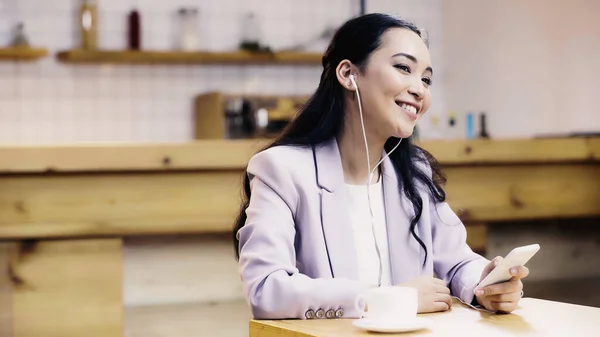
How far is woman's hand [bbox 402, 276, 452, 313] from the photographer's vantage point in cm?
161

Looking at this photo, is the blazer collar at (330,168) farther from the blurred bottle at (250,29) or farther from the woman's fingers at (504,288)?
the blurred bottle at (250,29)

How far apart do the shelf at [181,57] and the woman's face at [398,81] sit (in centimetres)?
389

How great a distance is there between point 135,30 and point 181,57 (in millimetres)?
349

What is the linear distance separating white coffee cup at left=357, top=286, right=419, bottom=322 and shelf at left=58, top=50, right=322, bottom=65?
Result: 174 inches

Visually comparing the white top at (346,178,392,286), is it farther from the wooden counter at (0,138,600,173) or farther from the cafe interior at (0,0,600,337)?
the wooden counter at (0,138,600,173)

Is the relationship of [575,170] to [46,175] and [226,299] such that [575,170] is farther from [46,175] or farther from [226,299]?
[46,175]

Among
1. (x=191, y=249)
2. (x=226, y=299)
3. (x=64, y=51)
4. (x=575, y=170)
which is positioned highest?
(x=64, y=51)

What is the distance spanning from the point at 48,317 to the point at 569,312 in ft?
6.37

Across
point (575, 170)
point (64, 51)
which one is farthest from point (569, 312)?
point (64, 51)

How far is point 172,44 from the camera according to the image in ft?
19.3

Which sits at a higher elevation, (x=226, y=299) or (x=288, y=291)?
(x=288, y=291)

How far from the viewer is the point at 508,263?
5.23 feet

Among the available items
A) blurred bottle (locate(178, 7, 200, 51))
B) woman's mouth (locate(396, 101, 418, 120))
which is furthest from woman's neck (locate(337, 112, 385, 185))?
blurred bottle (locate(178, 7, 200, 51))

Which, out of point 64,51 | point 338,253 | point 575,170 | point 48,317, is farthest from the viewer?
point 64,51
